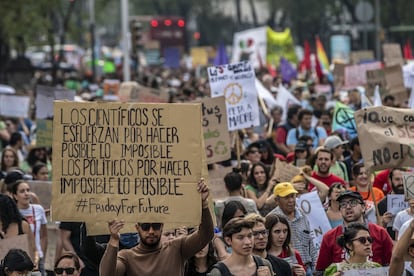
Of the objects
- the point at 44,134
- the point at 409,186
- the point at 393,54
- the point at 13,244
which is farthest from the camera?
the point at 393,54

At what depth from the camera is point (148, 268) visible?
863 centimetres

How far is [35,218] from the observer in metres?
12.3

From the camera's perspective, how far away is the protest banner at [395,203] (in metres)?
11.9

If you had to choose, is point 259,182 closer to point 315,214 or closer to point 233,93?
point 315,214

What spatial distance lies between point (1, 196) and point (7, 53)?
106 feet

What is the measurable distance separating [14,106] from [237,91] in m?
5.84

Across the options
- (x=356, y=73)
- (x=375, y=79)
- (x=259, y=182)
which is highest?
(x=356, y=73)

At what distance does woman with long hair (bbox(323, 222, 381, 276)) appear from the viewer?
9336 millimetres

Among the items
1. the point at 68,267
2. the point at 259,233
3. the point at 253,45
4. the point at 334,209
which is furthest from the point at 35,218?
the point at 253,45

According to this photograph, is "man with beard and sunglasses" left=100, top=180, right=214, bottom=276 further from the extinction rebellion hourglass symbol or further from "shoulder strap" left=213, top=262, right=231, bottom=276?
the extinction rebellion hourglass symbol

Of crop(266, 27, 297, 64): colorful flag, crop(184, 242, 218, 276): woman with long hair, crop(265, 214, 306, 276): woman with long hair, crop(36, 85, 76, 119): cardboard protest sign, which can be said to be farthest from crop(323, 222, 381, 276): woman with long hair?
crop(266, 27, 297, 64): colorful flag

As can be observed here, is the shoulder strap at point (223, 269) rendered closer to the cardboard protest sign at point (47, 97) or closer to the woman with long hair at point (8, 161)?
the woman with long hair at point (8, 161)

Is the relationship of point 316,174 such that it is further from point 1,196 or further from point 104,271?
point 104,271

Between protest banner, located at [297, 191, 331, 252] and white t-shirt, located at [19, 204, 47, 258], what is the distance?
209cm
